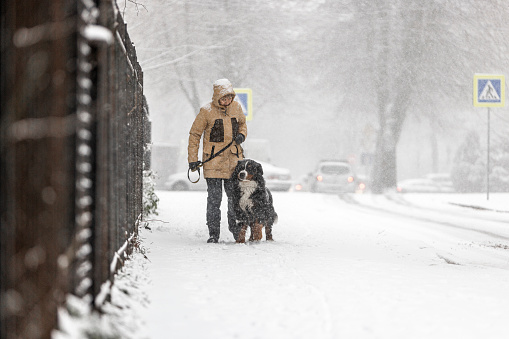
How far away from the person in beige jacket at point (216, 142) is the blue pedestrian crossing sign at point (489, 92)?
34.7ft

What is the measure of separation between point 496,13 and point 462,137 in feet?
43.5

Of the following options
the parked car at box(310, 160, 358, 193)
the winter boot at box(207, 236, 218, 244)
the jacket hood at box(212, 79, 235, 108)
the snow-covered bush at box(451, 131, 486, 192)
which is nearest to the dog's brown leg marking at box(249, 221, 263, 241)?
the winter boot at box(207, 236, 218, 244)

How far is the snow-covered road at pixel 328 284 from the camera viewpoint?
3.23 meters

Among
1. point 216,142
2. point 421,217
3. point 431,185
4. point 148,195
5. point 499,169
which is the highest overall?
point 216,142

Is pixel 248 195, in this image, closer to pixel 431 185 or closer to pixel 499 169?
pixel 431 185

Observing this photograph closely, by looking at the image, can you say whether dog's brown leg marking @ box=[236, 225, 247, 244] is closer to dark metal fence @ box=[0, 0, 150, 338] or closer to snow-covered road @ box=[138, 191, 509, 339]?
snow-covered road @ box=[138, 191, 509, 339]

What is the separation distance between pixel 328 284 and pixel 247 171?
8.45 ft

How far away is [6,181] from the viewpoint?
210 cm

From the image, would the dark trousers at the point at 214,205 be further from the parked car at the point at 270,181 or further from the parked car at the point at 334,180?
the parked car at the point at 334,180

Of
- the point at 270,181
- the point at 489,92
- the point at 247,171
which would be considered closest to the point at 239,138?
the point at 247,171

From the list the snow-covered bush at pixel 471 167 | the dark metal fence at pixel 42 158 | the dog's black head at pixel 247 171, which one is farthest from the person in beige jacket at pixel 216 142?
the snow-covered bush at pixel 471 167

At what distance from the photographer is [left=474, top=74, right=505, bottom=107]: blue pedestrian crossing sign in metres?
15.7

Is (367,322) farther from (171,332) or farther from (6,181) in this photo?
(6,181)

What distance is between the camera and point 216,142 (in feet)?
22.6
